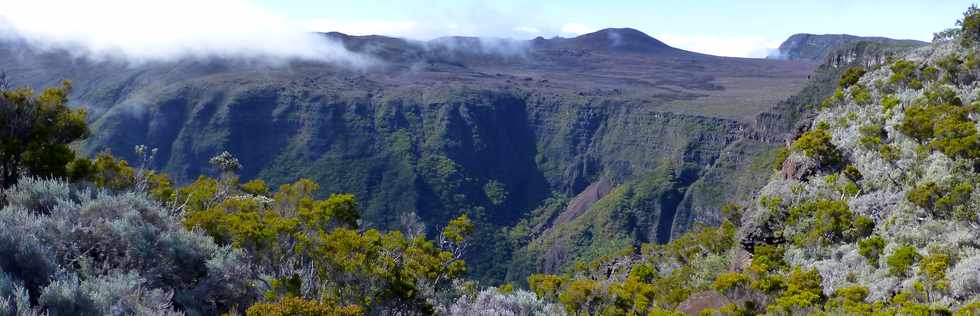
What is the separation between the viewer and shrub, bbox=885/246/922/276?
17.9m

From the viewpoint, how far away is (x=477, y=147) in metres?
182

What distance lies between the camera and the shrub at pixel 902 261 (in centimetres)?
1794

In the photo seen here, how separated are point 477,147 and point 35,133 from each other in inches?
6504

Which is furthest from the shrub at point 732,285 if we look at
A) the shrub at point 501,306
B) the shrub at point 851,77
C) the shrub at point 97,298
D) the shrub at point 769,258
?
the shrub at point 851,77

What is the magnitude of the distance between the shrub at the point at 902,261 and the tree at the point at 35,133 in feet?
63.5

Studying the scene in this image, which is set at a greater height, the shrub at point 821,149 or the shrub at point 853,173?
the shrub at point 821,149

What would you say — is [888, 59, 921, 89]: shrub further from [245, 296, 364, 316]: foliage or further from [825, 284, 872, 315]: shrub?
[245, 296, 364, 316]: foliage

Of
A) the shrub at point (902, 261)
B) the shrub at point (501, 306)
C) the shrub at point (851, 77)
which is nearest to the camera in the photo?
the shrub at point (501, 306)

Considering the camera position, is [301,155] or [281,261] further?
[301,155]

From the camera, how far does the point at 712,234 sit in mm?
29828

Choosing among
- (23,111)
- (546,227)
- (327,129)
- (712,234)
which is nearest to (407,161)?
(327,129)

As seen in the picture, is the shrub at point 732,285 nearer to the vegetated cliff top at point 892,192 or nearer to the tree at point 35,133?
the vegetated cliff top at point 892,192

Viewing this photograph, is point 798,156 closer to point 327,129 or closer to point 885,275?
point 885,275

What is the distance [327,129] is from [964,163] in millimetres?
152639
